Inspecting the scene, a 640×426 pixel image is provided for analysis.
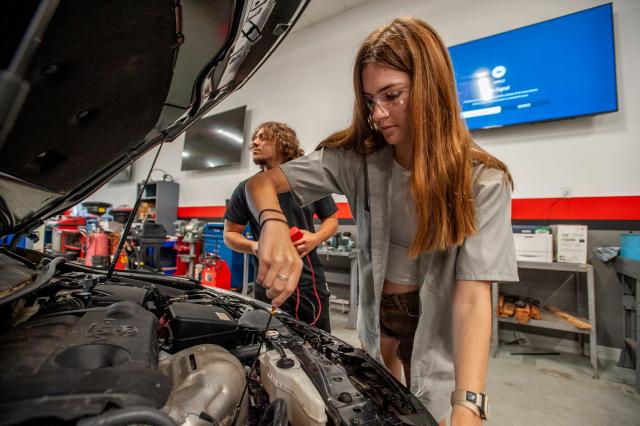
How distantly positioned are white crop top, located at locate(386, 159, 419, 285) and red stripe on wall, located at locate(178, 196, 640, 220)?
2.29 metres

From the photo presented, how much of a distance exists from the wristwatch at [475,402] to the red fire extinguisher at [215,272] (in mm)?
3182

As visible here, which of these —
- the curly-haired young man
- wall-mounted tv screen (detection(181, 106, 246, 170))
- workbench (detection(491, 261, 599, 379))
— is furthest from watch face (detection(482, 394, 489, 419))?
wall-mounted tv screen (detection(181, 106, 246, 170))

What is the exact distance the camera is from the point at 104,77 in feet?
1.82

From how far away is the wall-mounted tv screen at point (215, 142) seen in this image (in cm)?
477

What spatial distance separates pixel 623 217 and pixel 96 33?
3.26 m

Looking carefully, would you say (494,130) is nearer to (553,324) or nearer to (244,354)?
(553,324)

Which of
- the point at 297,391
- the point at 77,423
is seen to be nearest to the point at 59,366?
the point at 77,423

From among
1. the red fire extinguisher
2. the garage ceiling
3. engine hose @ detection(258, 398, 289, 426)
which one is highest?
the garage ceiling

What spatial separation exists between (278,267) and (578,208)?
2879 mm

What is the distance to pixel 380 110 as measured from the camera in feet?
2.58

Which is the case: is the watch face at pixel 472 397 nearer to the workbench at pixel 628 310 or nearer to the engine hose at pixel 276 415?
the engine hose at pixel 276 415

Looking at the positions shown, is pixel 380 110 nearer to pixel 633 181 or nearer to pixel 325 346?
pixel 325 346

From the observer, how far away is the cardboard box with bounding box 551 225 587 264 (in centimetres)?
218

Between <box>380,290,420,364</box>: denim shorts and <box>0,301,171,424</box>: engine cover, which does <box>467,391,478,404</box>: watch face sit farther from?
<box>0,301,171,424</box>: engine cover
